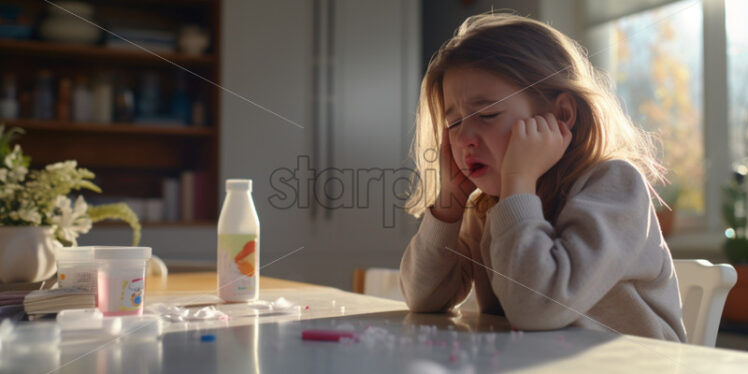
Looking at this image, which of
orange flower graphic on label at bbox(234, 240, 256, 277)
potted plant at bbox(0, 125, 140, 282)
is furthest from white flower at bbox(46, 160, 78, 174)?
→ orange flower graphic on label at bbox(234, 240, 256, 277)

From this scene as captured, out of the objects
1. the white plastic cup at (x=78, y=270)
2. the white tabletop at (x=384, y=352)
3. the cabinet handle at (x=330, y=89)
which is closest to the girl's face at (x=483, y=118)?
the white tabletop at (x=384, y=352)

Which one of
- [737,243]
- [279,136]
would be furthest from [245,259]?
[279,136]

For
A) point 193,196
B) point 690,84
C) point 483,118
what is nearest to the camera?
point 483,118

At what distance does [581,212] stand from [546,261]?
75 millimetres

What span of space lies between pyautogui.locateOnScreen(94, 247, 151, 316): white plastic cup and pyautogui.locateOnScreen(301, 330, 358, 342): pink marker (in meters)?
0.27

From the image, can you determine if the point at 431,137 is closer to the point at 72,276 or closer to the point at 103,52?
the point at 72,276

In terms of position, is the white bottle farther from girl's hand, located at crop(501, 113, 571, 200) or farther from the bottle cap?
girl's hand, located at crop(501, 113, 571, 200)

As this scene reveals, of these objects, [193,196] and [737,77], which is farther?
[193,196]

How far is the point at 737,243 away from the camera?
6.64 ft

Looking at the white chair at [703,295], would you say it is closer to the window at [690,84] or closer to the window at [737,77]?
the window at [690,84]

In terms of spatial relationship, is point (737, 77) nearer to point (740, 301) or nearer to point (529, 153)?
point (740, 301)

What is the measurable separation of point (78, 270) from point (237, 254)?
212 mm

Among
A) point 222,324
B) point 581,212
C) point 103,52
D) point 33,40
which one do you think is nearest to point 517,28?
point 581,212

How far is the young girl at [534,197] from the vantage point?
0.75 m
